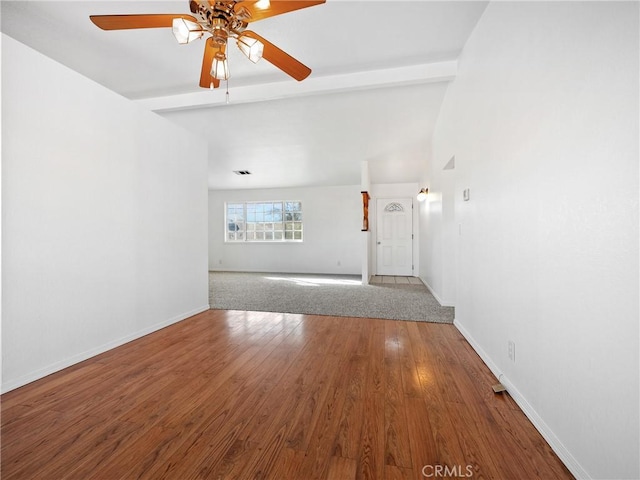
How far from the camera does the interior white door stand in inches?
277

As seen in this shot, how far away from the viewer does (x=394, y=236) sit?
23.3 ft

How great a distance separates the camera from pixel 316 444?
4.24 feet

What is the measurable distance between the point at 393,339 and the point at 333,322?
0.78 meters

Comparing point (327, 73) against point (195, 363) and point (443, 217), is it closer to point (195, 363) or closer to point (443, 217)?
point (443, 217)

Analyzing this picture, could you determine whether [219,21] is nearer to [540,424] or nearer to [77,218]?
[77,218]

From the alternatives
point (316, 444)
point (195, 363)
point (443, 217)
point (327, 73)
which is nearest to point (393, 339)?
point (316, 444)

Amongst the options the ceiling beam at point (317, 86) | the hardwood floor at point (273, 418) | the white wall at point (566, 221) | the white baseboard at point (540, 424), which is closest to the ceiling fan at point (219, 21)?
the white wall at point (566, 221)

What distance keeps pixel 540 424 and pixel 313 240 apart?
21.0 ft

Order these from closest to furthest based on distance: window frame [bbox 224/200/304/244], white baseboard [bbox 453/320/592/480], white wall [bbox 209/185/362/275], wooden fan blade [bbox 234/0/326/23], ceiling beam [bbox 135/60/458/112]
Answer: white baseboard [bbox 453/320/592/480]
wooden fan blade [bbox 234/0/326/23]
ceiling beam [bbox 135/60/458/112]
white wall [bbox 209/185/362/275]
window frame [bbox 224/200/304/244]

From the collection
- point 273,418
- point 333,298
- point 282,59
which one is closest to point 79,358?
point 273,418

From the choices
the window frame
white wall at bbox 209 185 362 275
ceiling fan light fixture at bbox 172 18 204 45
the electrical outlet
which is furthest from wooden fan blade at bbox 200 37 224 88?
the window frame

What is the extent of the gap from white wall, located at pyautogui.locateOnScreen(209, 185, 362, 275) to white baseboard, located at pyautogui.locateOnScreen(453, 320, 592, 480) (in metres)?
5.28

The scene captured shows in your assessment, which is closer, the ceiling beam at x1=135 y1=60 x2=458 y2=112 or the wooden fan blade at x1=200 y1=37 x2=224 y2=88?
the wooden fan blade at x1=200 y1=37 x2=224 y2=88

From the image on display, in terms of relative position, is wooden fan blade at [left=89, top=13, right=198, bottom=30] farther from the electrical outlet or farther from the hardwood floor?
the electrical outlet
